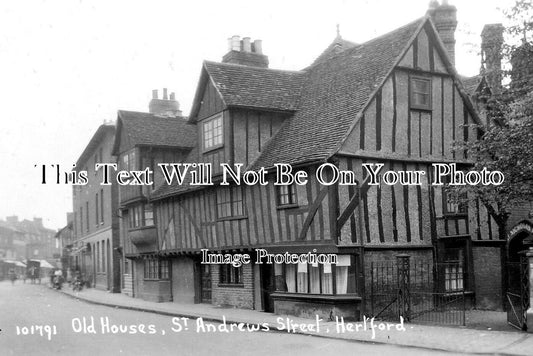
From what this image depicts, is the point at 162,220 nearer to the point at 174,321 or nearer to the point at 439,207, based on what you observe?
the point at 174,321

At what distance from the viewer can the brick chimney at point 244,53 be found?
25.6m

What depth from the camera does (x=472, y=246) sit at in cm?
1970

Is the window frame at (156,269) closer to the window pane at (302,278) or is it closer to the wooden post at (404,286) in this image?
the window pane at (302,278)

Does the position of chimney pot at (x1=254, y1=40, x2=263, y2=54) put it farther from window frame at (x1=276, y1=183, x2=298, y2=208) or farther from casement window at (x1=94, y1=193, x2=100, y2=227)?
casement window at (x1=94, y1=193, x2=100, y2=227)

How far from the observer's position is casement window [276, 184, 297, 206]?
1880cm

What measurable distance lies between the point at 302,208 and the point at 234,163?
3499mm

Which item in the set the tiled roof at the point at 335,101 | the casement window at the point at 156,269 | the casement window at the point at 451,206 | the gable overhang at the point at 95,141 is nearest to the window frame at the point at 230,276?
the tiled roof at the point at 335,101

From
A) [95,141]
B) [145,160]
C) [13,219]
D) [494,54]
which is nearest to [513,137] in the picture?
[494,54]

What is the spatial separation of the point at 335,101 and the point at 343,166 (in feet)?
9.10

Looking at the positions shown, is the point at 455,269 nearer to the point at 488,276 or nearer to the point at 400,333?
the point at 488,276

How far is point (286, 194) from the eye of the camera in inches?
751

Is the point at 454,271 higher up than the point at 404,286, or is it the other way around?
the point at 454,271

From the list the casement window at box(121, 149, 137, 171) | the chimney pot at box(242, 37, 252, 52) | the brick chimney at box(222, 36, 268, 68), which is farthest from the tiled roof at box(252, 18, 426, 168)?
the casement window at box(121, 149, 137, 171)

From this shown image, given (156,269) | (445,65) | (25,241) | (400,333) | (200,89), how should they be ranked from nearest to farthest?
(400,333), (445,65), (200,89), (156,269), (25,241)
